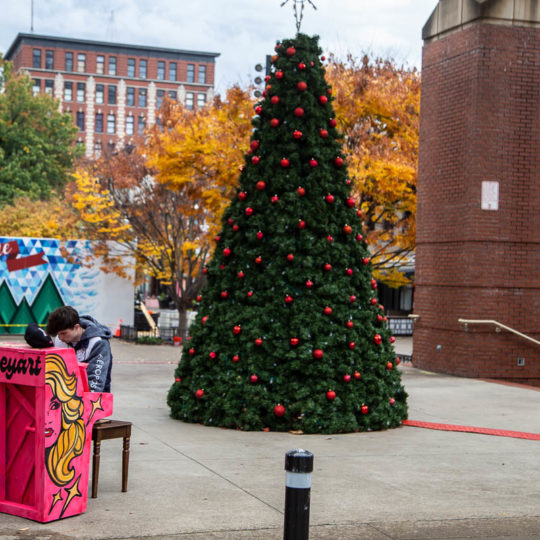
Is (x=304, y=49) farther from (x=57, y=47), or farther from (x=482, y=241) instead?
(x=57, y=47)

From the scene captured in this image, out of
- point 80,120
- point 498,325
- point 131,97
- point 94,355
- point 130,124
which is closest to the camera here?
point 94,355

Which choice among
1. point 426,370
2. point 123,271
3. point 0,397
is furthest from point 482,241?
point 123,271

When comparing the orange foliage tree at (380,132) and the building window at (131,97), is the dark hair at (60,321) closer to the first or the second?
the orange foliage tree at (380,132)

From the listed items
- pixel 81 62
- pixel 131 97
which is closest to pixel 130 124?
pixel 131 97

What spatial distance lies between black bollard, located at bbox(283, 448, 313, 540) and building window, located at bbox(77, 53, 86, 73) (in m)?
106

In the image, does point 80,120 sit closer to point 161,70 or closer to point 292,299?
point 161,70

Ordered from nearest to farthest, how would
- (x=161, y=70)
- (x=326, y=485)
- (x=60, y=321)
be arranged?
(x=60, y=321), (x=326, y=485), (x=161, y=70)

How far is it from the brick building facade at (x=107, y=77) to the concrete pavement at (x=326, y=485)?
9510 cm

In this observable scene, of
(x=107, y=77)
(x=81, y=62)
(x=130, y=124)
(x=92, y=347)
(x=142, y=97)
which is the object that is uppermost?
(x=81, y=62)

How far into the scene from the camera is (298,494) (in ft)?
14.4

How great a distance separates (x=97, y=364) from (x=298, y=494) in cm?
283

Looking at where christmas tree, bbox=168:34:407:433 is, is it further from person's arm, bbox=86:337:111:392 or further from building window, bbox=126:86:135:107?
building window, bbox=126:86:135:107

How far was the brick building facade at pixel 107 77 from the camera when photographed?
339 ft

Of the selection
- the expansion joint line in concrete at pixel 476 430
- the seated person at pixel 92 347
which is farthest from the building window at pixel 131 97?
the seated person at pixel 92 347
